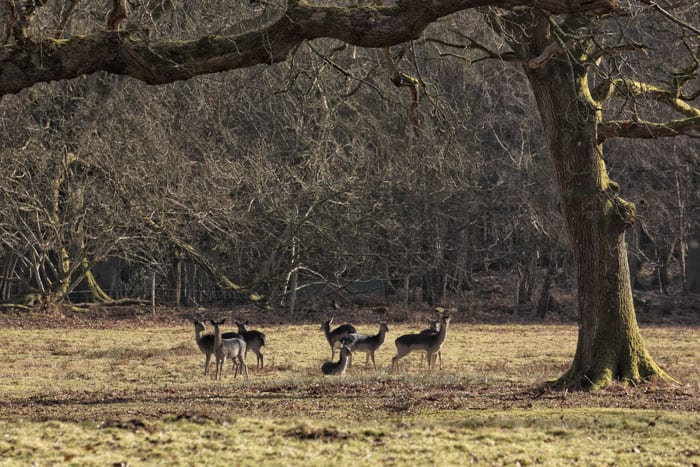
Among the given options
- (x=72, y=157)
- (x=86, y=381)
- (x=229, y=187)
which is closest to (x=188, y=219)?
(x=229, y=187)

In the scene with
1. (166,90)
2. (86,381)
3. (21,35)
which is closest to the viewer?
(21,35)

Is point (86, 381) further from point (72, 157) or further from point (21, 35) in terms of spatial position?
point (72, 157)

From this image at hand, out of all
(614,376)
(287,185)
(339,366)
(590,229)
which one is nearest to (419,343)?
(339,366)

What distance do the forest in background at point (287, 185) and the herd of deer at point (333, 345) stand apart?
29.0 feet

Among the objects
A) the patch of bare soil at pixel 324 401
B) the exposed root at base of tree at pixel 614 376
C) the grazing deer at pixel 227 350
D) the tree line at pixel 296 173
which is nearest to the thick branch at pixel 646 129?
the exposed root at base of tree at pixel 614 376

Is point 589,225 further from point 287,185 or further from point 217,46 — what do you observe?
point 287,185

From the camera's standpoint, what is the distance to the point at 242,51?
10.4 meters

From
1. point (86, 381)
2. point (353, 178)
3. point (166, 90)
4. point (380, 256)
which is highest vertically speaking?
point (166, 90)

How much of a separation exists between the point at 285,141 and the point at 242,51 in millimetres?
20545

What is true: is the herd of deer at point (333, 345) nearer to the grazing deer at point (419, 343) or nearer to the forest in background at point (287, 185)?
the grazing deer at point (419, 343)

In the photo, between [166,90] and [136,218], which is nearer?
[136,218]

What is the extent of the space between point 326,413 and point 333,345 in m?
7.13

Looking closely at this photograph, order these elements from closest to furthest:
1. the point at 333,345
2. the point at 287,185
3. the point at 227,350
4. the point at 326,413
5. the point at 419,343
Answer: the point at 326,413, the point at 227,350, the point at 419,343, the point at 333,345, the point at 287,185

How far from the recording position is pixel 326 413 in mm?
12023
